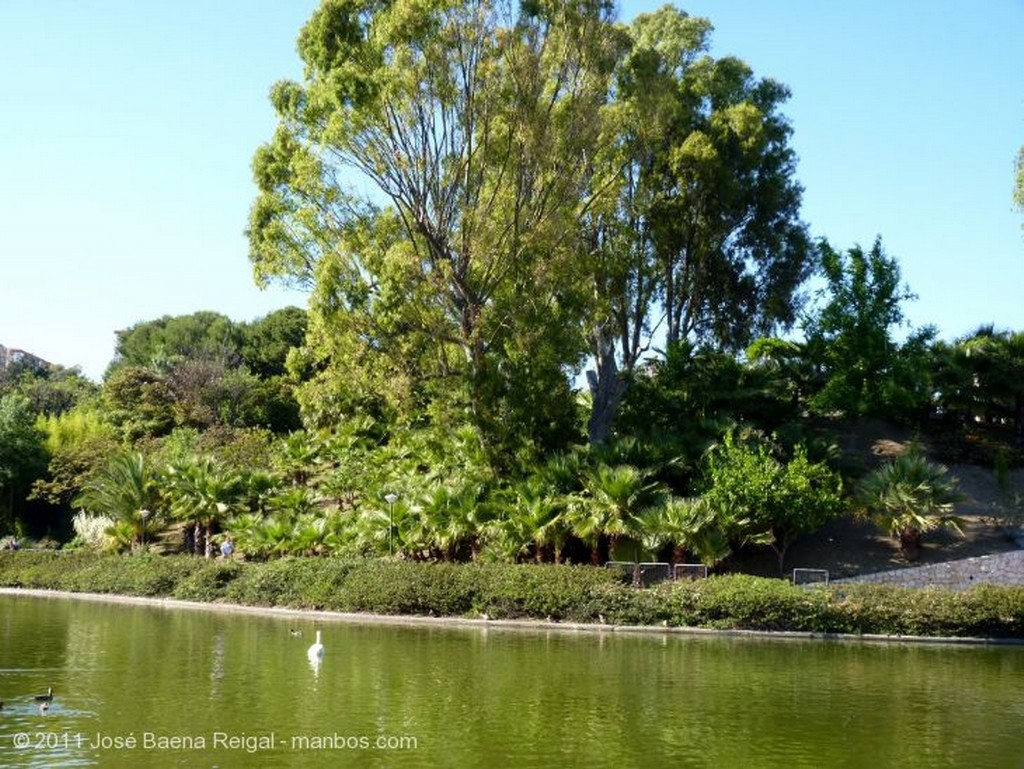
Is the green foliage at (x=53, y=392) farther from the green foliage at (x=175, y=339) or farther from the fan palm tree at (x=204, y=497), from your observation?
→ the fan palm tree at (x=204, y=497)

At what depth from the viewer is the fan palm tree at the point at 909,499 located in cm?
2811

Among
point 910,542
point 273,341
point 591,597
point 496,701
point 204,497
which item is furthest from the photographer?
point 273,341

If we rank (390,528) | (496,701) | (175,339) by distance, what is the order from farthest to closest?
(175,339)
(390,528)
(496,701)

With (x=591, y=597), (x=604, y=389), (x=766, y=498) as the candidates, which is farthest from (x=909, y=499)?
(x=604, y=389)

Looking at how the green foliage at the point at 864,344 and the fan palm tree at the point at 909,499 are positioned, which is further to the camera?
the green foliage at the point at 864,344

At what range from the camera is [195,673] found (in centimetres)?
1755

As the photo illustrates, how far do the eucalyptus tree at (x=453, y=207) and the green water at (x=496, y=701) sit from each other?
9332 millimetres

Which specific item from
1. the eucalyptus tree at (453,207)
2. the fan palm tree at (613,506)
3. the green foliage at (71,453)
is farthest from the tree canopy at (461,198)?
the green foliage at (71,453)

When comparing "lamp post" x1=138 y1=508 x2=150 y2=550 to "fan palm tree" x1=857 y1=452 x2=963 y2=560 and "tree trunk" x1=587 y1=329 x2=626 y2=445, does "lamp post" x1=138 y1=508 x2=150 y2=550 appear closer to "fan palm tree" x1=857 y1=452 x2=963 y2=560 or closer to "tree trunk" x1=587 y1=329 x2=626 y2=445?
"tree trunk" x1=587 y1=329 x2=626 y2=445

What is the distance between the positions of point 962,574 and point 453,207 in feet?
52.5

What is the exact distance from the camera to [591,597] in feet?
81.1

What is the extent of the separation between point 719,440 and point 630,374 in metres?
4.58

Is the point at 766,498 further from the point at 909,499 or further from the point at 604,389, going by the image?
the point at 604,389

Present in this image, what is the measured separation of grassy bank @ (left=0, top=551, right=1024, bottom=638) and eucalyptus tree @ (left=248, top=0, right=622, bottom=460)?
5351mm
